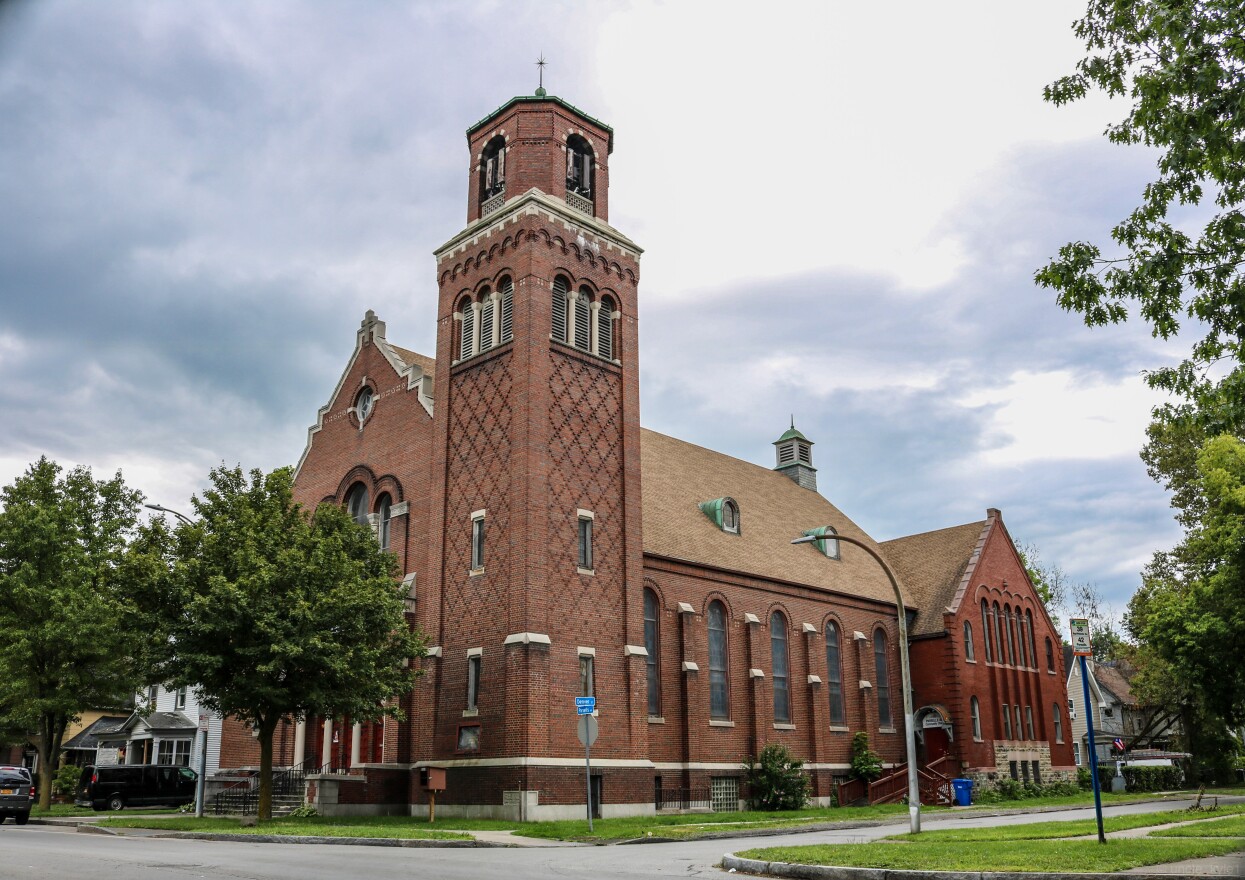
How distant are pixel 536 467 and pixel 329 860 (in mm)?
15774

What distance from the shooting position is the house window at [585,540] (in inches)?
1261

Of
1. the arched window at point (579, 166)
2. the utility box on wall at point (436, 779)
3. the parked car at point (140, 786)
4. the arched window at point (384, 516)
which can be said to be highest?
the arched window at point (579, 166)

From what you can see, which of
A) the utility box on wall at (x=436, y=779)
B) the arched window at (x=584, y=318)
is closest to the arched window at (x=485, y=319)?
the arched window at (x=584, y=318)

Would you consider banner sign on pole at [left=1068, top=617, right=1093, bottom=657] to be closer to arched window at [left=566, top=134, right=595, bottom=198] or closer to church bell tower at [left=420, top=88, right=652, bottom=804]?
church bell tower at [left=420, top=88, right=652, bottom=804]

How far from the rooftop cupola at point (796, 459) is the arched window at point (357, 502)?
23220 mm

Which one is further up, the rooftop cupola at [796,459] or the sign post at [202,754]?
the rooftop cupola at [796,459]

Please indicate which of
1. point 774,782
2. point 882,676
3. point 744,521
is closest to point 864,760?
point 882,676

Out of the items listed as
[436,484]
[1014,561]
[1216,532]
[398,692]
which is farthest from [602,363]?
[1014,561]

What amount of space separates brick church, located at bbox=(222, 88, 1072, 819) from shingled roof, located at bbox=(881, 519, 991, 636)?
84cm

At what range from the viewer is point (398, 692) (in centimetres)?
2933

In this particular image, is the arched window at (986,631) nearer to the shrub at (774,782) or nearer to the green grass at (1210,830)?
the shrub at (774,782)

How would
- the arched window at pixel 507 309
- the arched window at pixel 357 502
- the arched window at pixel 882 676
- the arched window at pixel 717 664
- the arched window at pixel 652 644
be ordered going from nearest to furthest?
the arched window at pixel 507 309
the arched window at pixel 652 644
the arched window at pixel 717 664
the arched window at pixel 357 502
the arched window at pixel 882 676

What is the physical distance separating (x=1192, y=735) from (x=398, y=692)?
1697 inches

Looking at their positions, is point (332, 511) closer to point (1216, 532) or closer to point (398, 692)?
point (398, 692)
